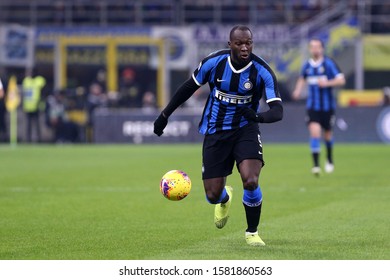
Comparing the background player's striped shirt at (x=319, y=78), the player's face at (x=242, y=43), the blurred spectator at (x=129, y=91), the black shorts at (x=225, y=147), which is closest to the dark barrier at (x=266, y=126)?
the blurred spectator at (x=129, y=91)

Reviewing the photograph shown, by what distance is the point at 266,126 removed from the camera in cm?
3359

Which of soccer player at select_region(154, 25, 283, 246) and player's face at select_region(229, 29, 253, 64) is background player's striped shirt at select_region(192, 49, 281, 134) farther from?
player's face at select_region(229, 29, 253, 64)

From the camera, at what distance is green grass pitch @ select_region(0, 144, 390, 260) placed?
33.9 feet

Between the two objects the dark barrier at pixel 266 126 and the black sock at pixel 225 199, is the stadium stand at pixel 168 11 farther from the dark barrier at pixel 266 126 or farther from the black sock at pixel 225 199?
the black sock at pixel 225 199

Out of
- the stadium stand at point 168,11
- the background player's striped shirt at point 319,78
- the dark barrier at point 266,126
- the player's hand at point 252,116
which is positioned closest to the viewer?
the player's hand at point 252,116

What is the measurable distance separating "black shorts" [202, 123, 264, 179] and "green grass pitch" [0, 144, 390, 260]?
0.74 meters

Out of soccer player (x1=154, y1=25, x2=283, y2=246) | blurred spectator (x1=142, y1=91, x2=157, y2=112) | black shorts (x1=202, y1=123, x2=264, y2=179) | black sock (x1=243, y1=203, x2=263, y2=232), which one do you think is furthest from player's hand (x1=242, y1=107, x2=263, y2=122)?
blurred spectator (x1=142, y1=91, x2=157, y2=112)

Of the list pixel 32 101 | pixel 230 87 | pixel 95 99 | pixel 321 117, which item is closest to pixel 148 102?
pixel 95 99

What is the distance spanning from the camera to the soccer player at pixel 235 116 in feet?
35.1

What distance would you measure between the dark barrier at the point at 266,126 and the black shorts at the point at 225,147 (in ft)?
71.1

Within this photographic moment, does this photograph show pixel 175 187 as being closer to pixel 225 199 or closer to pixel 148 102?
pixel 225 199

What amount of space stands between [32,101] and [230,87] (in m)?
26.1
